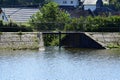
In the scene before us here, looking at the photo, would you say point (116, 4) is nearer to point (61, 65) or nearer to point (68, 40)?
point (68, 40)

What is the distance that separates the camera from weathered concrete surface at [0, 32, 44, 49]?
57000mm

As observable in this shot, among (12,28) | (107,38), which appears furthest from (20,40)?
(107,38)

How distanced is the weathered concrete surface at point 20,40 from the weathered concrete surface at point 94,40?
4100 millimetres

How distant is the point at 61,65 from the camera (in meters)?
43.6

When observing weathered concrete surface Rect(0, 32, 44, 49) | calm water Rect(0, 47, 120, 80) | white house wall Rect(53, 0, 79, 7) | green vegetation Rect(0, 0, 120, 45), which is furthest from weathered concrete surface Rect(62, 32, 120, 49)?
white house wall Rect(53, 0, 79, 7)

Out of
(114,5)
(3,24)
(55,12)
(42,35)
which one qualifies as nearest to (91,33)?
(42,35)

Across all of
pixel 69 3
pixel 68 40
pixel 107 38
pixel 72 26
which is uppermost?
pixel 69 3

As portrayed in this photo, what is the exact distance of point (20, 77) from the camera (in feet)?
118

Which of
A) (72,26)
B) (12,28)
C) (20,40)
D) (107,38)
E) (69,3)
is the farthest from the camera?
(69,3)

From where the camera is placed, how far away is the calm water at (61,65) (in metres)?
37.0

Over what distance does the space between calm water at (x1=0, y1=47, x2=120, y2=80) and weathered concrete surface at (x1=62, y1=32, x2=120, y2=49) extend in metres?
2.84

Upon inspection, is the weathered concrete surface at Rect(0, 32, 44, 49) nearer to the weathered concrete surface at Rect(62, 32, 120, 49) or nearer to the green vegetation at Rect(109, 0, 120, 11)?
the weathered concrete surface at Rect(62, 32, 120, 49)

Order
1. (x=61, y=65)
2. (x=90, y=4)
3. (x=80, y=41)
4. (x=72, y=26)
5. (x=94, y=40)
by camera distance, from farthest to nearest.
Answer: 1. (x=90, y=4)
2. (x=72, y=26)
3. (x=80, y=41)
4. (x=94, y=40)
5. (x=61, y=65)

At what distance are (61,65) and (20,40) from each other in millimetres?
14861
